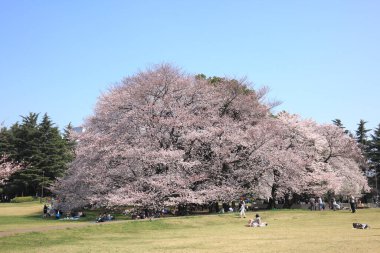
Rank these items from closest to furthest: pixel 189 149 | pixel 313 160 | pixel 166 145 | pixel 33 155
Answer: pixel 166 145
pixel 189 149
pixel 313 160
pixel 33 155

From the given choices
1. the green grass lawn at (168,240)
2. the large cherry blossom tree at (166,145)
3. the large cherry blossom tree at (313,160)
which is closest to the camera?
the green grass lawn at (168,240)

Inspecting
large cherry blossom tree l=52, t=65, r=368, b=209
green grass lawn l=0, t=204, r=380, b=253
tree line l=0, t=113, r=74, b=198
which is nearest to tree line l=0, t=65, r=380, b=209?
large cherry blossom tree l=52, t=65, r=368, b=209

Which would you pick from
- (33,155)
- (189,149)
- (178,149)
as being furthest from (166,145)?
(33,155)

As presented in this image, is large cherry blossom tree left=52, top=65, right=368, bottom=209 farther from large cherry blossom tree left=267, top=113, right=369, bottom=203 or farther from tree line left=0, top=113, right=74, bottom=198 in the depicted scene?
tree line left=0, top=113, right=74, bottom=198

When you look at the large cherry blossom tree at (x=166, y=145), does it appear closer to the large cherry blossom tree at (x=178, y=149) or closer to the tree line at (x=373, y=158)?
the large cherry blossom tree at (x=178, y=149)

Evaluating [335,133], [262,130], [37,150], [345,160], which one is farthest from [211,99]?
[37,150]

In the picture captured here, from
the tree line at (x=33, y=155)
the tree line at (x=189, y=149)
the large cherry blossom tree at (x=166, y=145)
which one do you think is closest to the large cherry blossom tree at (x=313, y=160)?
the tree line at (x=189, y=149)

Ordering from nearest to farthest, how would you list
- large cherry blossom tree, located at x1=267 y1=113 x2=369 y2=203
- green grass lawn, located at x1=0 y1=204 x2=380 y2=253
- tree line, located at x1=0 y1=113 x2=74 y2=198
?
green grass lawn, located at x1=0 y1=204 x2=380 y2=253
large cherry blossom tree, located at x1=267 y1=113 x2=369 y2=203
tree line, located at x1=0 y1=113 x2=74 y2=198

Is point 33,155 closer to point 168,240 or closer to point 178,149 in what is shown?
point 178,149

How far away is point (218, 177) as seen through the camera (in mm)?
37906

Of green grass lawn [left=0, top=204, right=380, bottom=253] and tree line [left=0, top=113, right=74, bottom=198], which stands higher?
tree line [left=0, top=113, right=74, bottom=198]

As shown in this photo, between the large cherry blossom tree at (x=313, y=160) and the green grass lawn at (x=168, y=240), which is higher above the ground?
the large cherry blossom tree at (x=313, y=160)

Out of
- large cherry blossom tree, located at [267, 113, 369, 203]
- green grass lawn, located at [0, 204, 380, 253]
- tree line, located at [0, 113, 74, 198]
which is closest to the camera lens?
green grass lawn, located at [0, 204, 380, 253]

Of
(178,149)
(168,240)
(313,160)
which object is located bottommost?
(168,240)
